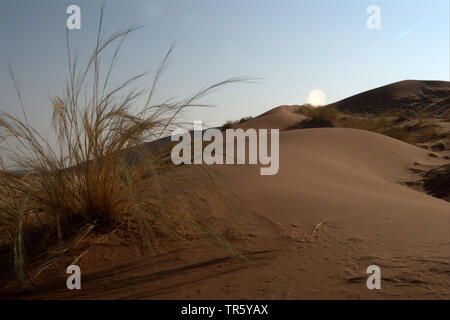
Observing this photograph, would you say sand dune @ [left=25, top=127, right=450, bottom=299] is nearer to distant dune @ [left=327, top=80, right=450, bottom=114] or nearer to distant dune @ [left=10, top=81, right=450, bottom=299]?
distant dune @ [left=10, top=81, right=450, bottom=299]

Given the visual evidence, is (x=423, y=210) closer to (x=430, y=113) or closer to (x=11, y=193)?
(x=11, y=193)

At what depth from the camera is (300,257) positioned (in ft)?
6.73

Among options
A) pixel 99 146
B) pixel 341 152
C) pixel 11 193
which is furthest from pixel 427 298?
pixel 341 152

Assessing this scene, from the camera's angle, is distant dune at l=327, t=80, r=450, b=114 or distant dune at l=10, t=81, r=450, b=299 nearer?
distant dune at l=10, t=81, r=450, b=299

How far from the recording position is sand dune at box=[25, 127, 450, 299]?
1694 mm

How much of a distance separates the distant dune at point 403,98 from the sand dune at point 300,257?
23786 mm

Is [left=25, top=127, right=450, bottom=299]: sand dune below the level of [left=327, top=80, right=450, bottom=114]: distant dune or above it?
below

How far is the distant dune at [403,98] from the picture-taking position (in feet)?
83.8

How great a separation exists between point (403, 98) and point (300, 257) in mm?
30252

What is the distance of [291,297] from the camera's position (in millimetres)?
1613

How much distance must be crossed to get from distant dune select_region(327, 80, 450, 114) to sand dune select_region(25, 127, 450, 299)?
23786 millimetres

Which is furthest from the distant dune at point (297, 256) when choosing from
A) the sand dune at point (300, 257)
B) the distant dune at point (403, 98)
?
the distant dune at point (403, 98)

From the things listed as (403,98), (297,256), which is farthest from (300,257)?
(403,98)

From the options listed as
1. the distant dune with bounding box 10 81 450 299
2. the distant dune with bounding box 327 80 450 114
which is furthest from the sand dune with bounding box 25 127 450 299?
the distant dune with bounding box 327 80 450 114
